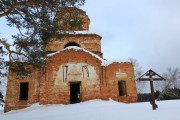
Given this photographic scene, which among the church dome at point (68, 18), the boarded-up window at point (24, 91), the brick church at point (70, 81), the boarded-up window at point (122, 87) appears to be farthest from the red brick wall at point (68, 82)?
the church dome at point (68, 18)

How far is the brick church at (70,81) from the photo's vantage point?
17203 millimetres

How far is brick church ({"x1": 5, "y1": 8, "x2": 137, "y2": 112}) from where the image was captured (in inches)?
677

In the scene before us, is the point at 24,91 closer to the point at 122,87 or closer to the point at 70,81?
the point at 70,81

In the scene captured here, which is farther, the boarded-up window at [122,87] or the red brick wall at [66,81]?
the boarded-up window at [122,87]

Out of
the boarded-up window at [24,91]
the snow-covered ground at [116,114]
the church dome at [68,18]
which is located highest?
the church dome at [68,18]

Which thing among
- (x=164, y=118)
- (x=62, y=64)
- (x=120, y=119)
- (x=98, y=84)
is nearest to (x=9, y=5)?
(x=120, y=119)

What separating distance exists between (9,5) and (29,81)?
983 centimetres

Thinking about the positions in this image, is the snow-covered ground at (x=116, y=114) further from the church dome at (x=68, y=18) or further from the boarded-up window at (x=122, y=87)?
the boarded-up window at (x=122, y=87)

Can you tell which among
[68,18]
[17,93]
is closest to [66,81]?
[17,93]

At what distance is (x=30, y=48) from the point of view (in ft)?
36.3

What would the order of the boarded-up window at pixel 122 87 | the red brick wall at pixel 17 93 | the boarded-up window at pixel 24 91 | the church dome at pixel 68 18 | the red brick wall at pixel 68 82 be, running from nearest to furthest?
the church dome at pixel 68 18, the red brick wall at pixel 17 93, the red brick wall at pixel 68 82, the boarded-up window at pixel 24 91, the boarded-up window at pixel 122 87

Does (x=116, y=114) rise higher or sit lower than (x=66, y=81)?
lower

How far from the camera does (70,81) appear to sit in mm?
17672

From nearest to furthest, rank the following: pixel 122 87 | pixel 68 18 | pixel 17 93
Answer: pixel 68 18, pixel 17 93, pixel 122 87
